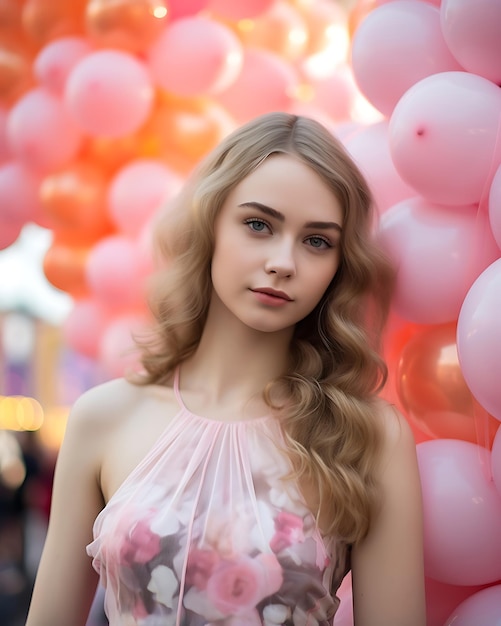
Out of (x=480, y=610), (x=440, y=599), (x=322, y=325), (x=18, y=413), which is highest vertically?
(x=322, y=325)

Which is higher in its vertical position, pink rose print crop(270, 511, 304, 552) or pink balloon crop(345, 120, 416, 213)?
pink balloon crop(345, 120, 416, 213)

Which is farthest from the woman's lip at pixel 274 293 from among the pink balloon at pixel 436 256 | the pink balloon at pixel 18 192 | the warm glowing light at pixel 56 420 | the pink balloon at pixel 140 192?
the warm glowing light at pixel 56 420

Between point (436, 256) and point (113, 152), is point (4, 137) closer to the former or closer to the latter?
point (113, 152)

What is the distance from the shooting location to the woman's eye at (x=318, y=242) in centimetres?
164

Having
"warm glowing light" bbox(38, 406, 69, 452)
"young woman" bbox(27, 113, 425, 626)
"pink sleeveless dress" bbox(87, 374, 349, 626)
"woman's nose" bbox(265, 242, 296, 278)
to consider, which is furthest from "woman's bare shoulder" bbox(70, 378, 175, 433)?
"warm glowing light" bbox(38, 406, 69, 452)

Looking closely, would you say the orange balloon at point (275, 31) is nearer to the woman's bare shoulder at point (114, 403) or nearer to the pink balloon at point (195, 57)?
the pink balloon at point (195, 57)

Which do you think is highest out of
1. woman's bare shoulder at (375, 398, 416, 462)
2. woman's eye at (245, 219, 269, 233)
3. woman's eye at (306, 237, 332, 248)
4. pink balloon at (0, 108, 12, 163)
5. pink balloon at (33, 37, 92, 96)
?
pink balloon at (33, 37, 92, 96)

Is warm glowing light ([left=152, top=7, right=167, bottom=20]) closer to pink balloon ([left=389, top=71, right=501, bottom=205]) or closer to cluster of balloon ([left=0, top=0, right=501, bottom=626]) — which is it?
cluster of balloon ([left=0, top=0, right=501, bottom=626])

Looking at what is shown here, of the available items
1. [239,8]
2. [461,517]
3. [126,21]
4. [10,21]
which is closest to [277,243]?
[461,517]

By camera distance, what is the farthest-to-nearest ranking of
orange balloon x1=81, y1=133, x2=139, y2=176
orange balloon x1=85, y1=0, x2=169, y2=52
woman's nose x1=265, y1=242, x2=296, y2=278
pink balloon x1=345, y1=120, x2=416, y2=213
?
orange balloon x1=81, y1=133, x2=139, y2=176
orange balloon x1=85, y1=0, x2=169, y2=52
pink balloon x1=345, y1=120, x2=416, y2=213
woman's nose x1=265, y1=242, x2=296, y2=278

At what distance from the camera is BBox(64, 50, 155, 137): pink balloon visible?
8.44ft

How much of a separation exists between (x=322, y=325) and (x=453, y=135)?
522 millimetres

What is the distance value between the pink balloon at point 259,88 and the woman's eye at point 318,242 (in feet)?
4.50

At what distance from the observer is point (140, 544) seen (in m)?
A: 1.51
